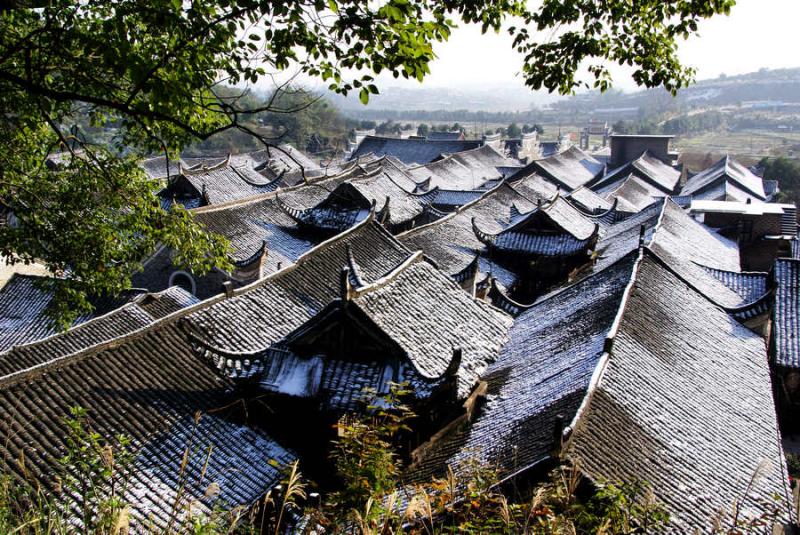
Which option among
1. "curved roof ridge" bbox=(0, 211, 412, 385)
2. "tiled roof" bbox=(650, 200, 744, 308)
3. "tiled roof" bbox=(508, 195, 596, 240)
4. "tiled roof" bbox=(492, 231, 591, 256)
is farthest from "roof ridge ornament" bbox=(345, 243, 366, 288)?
"tiled roof" bbox=(508, 195, 596, 240)

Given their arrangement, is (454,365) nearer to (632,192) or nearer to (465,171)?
(632,192)

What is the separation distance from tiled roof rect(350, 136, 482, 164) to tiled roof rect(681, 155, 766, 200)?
2246 centimetres

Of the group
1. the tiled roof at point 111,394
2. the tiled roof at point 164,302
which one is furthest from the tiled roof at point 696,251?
the tiled roof at point 164,302

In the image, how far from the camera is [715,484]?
34.8ft

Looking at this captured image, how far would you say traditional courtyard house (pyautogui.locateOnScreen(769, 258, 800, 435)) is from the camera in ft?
59.1

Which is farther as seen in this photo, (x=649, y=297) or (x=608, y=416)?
(x=649, y=297)

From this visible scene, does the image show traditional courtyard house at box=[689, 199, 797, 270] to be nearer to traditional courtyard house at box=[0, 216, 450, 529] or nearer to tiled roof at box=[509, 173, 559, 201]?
tiled roof at box=[509, 173, 559, 201]

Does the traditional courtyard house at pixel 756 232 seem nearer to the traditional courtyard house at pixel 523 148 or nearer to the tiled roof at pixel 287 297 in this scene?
the tiled roof at pixel 287 297

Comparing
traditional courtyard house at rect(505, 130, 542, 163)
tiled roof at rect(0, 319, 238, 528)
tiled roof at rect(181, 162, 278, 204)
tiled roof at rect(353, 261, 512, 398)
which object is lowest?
traditional courtyard house at rect(505, 130, 542, 163)

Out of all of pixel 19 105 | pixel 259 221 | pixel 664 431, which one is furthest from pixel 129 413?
pixel 259 221

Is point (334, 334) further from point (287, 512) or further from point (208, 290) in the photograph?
point (208, 290)

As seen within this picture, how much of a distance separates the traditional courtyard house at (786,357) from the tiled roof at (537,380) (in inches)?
204

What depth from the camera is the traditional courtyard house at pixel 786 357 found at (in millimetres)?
18000

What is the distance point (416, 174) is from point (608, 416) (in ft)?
128
